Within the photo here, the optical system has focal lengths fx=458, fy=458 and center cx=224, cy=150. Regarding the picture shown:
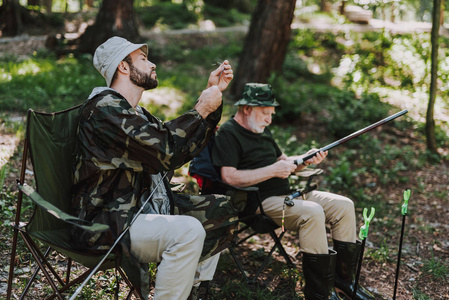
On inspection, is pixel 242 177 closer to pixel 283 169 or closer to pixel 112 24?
pixel 283 169

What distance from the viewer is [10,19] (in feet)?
35.8

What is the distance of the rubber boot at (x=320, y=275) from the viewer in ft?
9.87

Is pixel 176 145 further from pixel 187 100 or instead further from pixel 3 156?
pixel 187 100

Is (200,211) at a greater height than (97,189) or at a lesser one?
lesser

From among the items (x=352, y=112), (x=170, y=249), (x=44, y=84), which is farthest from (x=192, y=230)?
(x=44, y=84)

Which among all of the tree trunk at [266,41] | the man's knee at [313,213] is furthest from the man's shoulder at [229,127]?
the tree trunk at [266,41]

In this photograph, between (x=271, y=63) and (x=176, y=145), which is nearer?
(x=176, y=145)

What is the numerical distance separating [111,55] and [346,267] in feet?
6.96

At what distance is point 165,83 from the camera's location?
745 cm

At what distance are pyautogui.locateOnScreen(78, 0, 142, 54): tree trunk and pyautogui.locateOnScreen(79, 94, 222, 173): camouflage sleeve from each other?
7057 mm

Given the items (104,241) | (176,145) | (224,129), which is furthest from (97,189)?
(224,129)

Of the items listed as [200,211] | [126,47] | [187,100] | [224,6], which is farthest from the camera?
[224,6]

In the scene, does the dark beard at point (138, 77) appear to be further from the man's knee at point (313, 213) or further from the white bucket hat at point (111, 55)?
the man's knee at point (313, 213)

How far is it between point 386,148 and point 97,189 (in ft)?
15.1
